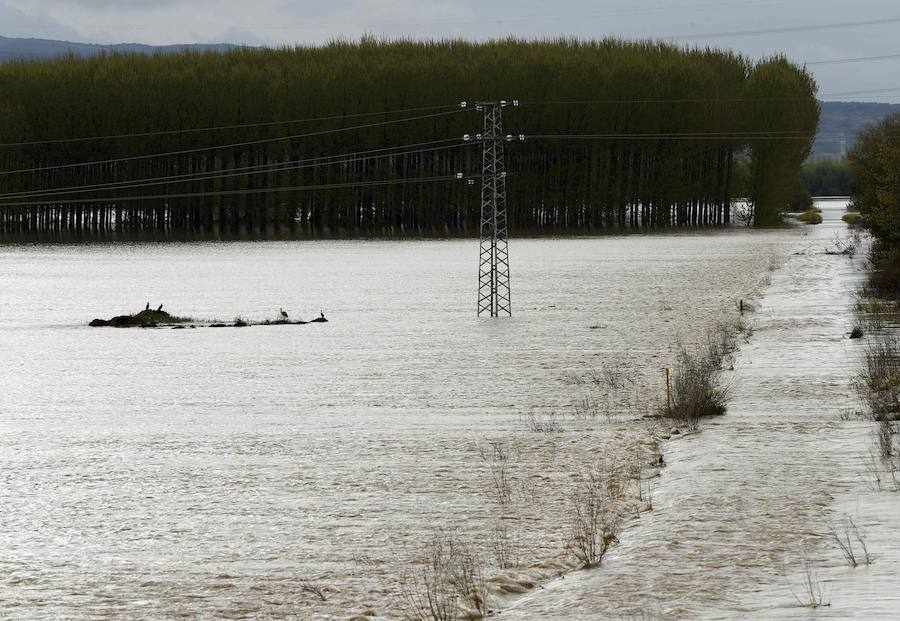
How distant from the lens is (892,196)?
45.9 metres

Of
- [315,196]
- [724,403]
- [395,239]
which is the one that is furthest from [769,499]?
[315,196]

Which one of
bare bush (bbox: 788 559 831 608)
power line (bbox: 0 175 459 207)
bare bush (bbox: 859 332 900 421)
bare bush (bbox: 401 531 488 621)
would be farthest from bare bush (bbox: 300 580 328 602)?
power line (bbox: 0 175 459 207)

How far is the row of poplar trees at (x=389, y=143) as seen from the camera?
11481 centimetres

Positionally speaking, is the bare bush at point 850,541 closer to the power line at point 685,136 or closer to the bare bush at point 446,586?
the bare bush at point 446,586

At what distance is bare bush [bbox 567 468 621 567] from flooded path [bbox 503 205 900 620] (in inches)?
8.2

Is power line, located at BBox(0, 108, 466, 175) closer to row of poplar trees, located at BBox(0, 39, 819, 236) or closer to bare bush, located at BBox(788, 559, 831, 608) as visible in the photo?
row of poplar trees, located at BBox(0, 39, 819, 236)

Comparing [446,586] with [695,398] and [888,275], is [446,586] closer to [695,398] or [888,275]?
[695,398]

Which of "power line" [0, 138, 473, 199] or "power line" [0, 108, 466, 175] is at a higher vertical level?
"power line" [0, 108, 466, 175]

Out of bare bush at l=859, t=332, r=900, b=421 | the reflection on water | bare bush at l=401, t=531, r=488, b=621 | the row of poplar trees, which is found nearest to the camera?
bare bush at l=401, t=531, r=488, b=621

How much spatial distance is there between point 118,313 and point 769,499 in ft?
115

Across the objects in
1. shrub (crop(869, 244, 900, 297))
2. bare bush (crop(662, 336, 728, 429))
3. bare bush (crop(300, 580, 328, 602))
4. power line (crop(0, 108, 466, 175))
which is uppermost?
power line (crop(0, 108, 466, 175))

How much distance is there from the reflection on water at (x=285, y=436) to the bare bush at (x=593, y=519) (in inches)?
12.2

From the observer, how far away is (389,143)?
381 feet

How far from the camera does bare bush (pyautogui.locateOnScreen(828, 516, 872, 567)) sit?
13039 mm
